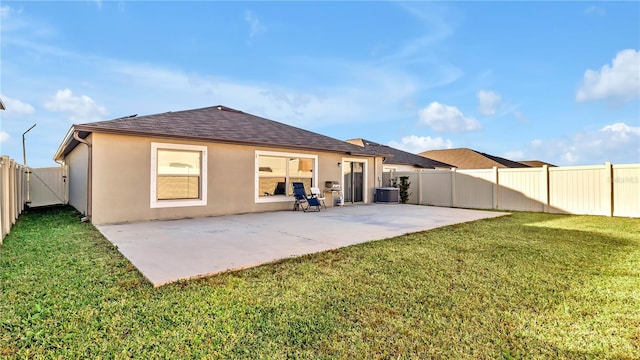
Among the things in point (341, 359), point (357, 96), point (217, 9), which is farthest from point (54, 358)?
point (357, 96)

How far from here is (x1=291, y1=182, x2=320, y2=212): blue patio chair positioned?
10.5 metres

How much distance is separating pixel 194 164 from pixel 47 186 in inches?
364

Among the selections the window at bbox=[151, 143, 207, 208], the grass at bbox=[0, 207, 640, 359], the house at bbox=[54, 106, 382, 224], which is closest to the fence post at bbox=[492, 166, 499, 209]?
the house at bbox=[54, 106, 382, 224]

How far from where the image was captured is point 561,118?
1322cm

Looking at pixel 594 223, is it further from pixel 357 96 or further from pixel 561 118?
pixel 357 96

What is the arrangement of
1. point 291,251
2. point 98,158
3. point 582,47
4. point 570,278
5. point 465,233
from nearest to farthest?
point 570,278 < point 291,251 < point 465,233 < point 98,158 < point 582,47

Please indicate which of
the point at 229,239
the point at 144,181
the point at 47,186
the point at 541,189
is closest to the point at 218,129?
the point at 144,181

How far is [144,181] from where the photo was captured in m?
8.20

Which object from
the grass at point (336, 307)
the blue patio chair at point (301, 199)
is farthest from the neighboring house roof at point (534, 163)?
the grass at point (336, 307)

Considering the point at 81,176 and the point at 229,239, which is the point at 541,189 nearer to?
the point at 229,239

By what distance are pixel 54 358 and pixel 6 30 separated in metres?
11.3

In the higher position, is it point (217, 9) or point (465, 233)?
point (217, 9)

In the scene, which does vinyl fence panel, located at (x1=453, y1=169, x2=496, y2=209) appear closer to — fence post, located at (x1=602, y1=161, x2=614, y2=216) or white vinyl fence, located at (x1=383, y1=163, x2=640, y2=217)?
white vinyl fence, located at (x1=383, y1=163, x2=640, y2=217)

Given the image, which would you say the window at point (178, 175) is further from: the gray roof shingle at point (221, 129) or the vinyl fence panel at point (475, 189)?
the vinyl fence panel at point (475, 189)
